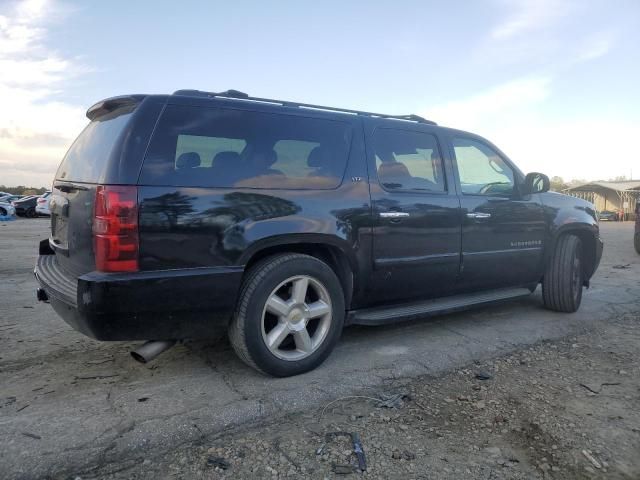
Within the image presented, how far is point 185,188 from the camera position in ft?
Answer: 8.87

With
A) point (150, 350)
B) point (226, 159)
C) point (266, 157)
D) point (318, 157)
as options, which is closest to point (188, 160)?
point (226, 159)

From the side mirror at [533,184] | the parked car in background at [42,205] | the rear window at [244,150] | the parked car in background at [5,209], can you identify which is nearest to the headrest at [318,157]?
the rear window at [244,150]

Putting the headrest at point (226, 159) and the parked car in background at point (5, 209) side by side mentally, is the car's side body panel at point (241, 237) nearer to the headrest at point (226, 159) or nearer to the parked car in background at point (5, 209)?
the headrest at point (226, 159)

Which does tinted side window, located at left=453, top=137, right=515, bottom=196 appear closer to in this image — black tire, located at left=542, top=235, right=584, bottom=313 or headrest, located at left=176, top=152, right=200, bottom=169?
black tire, located at left=542, top=235, right=584, bottom=313

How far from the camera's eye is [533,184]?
461cm

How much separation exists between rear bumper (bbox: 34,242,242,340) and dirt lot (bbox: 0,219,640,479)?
16.8 inches

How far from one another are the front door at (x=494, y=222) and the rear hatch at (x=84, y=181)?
109 inches

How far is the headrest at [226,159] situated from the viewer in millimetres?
2895

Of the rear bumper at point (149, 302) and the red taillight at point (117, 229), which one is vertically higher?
the red taillight at point (117, 229)

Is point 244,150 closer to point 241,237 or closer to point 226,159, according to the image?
point 226,159

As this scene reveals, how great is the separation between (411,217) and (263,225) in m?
1.30

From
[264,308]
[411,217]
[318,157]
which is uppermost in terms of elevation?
[318,157]

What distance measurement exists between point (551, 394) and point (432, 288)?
1.25 m

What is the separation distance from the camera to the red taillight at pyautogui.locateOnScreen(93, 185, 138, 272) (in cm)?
253
